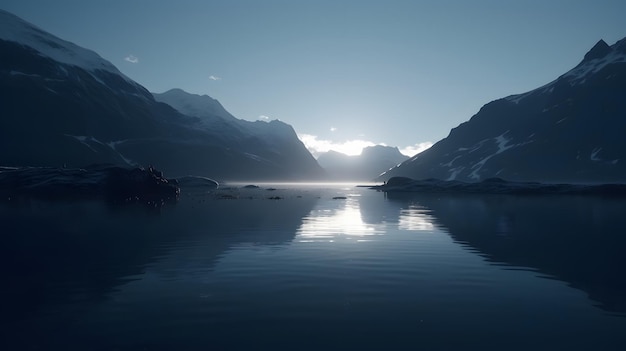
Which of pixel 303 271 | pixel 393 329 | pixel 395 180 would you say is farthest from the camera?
pixel 395 180

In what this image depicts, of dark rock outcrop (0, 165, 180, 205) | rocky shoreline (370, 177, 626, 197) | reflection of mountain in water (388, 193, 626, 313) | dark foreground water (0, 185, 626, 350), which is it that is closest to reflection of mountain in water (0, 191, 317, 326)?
dark foreground water (0, 185, 626, 350)

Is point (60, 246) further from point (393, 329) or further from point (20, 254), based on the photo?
point (393, 329)

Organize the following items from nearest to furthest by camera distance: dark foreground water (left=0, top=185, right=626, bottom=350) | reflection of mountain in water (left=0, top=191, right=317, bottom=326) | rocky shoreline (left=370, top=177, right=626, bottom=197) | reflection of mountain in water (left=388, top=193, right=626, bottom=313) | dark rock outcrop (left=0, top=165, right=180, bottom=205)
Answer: dark foreground water (left=0, top=185, right=626, bottom=350) < reflection of mountain in water (left=0, top=191, right=317, bottom=326) < reflection of mountain in water (left=388, top=193, right=626, bottom=313) < dark rock outcrop (left=0, top=165, right=180, bottom=205) < rocky shoreline (left=370, top=177, right=626, bottom=197)

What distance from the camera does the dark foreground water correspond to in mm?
13523

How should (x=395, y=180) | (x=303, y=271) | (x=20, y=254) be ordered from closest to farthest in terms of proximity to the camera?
(x=303, y=271)
(x=20, y=254)
(x=395, y=180)

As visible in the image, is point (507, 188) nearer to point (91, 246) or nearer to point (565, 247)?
point (565, 247)

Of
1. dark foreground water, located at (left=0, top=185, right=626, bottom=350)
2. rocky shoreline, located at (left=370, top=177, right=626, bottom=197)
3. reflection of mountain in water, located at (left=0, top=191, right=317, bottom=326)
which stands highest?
rocky shoreline, located at (left=370, top=177, right=626, bottom=197)

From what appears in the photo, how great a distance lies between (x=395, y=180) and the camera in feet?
634

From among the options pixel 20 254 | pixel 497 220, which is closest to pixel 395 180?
pixel 497 220

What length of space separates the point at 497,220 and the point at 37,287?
50424mm

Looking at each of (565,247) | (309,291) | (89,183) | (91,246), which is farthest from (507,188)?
(309,291)

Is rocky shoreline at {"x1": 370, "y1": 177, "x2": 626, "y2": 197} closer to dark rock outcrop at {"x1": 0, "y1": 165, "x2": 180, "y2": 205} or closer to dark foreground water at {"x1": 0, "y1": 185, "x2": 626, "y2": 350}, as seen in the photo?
dark rock outcrop at {"x1": 0, "y1": 165, "x2": 180, "y2": 205}

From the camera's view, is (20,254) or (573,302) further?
(20,254)

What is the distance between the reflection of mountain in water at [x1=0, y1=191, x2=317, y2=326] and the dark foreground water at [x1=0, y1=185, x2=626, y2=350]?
145 mm
